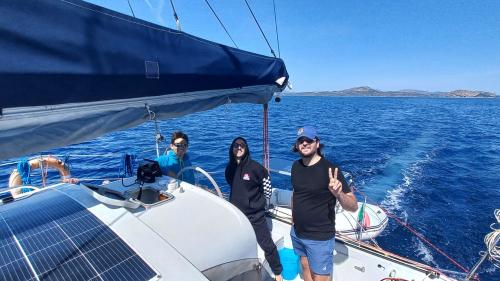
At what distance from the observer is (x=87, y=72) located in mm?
1767

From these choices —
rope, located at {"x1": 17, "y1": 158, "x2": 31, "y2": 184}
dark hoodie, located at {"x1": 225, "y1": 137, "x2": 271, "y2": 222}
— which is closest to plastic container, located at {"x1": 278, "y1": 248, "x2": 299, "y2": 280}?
Answer: dark hoodie, located at {"x1": 225, "y1": 137, "x2": 271, "y2": 222}

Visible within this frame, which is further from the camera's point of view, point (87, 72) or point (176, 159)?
point (176, 159)

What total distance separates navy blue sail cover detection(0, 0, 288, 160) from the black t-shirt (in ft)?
4.32

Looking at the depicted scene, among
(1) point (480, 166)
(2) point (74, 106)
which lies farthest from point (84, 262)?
(1) point (480, 166)

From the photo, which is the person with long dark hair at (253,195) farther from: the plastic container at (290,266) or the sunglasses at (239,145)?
the plastic container at (290,266)

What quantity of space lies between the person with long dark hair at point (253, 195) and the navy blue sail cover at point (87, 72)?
939 millimetres

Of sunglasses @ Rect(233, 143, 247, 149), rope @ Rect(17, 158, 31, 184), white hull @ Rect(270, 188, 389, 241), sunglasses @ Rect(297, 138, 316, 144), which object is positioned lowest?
white hull @ Rect(270, 188, 389, 241)

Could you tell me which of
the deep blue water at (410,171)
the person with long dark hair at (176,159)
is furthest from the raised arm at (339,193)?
the person with long dark hair at (176,159)

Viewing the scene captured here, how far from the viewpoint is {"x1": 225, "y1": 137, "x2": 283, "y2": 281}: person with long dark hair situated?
3.15 m

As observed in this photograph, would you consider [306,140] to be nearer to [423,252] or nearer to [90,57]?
[90,57]

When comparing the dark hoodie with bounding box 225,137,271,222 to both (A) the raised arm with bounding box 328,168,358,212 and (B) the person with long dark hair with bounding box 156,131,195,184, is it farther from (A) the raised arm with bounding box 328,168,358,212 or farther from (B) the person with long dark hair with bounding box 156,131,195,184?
(A) the raised arm with bounding box 328,168,358,212

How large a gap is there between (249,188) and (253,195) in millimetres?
98

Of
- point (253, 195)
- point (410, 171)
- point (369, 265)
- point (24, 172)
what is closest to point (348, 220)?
point (369, 265)

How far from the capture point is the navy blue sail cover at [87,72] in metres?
1.49
